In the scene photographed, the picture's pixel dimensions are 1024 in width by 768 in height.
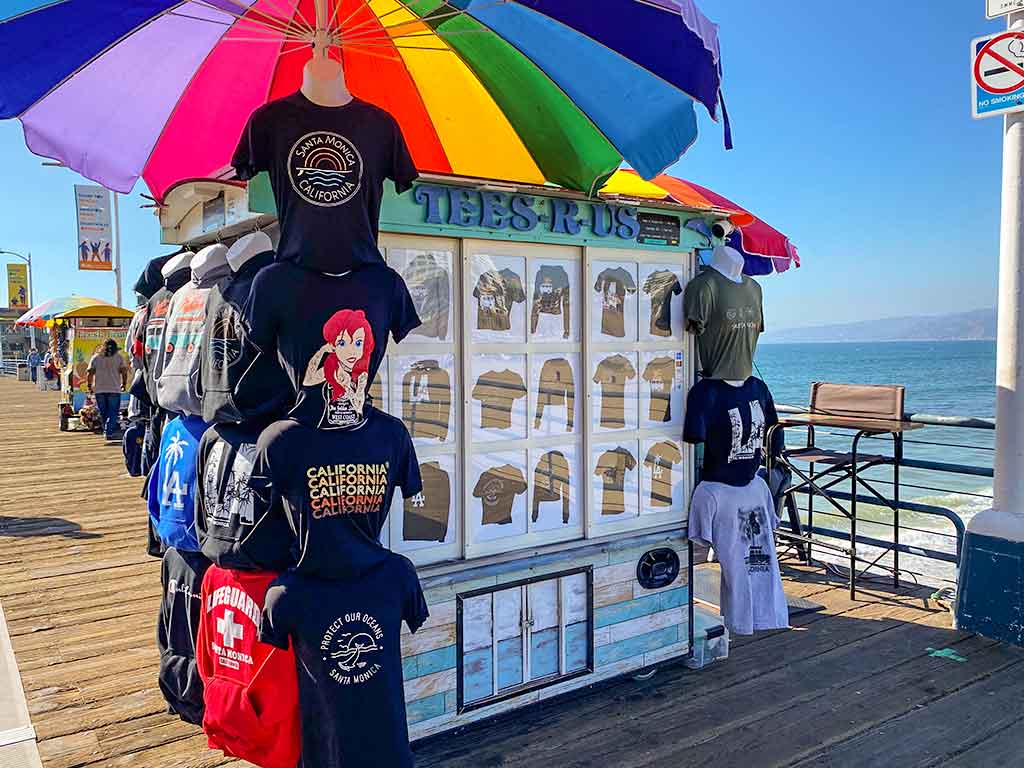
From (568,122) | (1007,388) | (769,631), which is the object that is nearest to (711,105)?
(568,122)

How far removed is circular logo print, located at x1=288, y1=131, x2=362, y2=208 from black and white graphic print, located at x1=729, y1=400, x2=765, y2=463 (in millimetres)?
2244

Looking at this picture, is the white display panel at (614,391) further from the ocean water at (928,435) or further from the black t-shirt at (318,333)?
the black t-shirt at (318,333)

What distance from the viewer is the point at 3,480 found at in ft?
30.1

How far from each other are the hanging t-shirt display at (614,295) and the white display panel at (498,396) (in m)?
0.50

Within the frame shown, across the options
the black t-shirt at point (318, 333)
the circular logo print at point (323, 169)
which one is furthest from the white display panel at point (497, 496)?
the circular logo print at point (323, 169)

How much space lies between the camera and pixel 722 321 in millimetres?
3822

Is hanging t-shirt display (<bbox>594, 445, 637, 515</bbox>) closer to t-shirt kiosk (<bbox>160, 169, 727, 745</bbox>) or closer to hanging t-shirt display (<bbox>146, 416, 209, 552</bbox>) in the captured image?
t-shirt kiosk (<bbox>160, 169, 727, 745</bbox>)

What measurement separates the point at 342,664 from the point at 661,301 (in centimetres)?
229

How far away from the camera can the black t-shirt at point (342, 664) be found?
2.39m

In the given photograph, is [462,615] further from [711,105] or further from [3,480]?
[3,480]

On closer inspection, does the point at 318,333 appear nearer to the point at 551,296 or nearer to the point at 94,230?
the point at 551,296

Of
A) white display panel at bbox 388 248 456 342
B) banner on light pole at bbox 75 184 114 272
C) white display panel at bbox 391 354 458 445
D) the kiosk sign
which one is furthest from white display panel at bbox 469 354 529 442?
banner on light pole at bbox 75 184 114 272

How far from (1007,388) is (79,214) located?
18.9 metres

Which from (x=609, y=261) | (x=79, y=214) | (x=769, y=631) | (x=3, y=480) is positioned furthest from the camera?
(x=79, y=214)
